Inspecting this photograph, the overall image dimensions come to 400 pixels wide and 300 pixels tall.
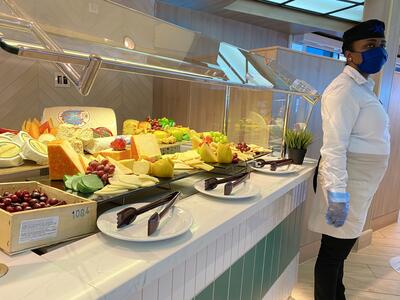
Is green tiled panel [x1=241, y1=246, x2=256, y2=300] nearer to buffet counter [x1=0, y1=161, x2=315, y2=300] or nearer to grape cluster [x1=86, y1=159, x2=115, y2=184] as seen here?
buffet counter [x1=0, y1=161, x2=315, y2=300]

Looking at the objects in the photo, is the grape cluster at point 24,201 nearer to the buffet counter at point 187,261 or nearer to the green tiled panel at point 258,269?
the buffet counter at point 187,261

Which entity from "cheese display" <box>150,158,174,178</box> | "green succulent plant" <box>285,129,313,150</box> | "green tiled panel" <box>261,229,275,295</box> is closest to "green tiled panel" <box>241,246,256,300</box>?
"green tiled panel" <box>261,229,275,295</box>

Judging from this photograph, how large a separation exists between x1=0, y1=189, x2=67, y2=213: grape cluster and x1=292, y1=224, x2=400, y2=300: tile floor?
6.22 feet

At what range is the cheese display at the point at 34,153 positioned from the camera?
1.13 m

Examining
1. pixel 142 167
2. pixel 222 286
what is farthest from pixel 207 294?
Result: pixel 142 167

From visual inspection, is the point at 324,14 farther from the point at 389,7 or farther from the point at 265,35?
the point at 389,7

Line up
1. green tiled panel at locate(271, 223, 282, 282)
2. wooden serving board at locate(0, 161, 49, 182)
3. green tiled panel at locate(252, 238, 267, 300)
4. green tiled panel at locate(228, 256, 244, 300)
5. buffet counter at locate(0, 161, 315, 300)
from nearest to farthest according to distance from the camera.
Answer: buffet counter at locate(0, 161, 315, 300) < wooden serving board at locate(0, 161, 49, 182) < green tiled panel at locate(228, 256, 244, 300) < green tiled panel at locate(252, 238, 267, 300) < green tiled panel at locate(271, 223, 282, 282)

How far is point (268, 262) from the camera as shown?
170cm

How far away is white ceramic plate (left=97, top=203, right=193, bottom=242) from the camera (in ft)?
2.63

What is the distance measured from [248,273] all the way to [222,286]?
0.92ft

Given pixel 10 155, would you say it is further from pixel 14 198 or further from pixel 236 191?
pixel 236 191

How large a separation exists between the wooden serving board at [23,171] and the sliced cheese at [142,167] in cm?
29

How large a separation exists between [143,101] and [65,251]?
395cm

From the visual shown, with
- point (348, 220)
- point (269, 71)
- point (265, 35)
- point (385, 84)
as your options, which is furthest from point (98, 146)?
point (265, 35)
